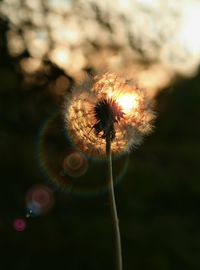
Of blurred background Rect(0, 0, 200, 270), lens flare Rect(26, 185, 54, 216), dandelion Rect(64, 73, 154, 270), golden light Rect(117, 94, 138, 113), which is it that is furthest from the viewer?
lens flare Rect(26, 185, 54, 216)

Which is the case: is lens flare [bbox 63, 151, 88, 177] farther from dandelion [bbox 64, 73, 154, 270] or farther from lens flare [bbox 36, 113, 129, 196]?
dandelion [bbox 64, 73, 154, 270]

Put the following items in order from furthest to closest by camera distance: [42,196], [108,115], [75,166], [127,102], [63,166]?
[42,196]
[75,166]
[63,166]
[127,102]
[108,115]

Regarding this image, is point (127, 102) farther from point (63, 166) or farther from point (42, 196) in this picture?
point (42, 196)

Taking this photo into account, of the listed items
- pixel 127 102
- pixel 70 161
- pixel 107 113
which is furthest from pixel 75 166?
pixel 107 113

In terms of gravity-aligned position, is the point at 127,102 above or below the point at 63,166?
below

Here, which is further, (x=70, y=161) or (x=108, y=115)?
(x=70, y=161)

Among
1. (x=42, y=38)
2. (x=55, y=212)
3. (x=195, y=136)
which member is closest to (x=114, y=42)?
(x=42, y=38)

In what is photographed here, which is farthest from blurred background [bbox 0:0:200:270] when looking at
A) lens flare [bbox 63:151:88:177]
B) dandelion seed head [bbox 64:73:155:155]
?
dandelion seed head [bbox 64:73:155:155]

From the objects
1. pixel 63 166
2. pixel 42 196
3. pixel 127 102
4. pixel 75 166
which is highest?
pixel 75 166

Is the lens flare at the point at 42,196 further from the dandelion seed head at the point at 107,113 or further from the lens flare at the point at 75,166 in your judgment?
the dandelion seed head at the point at 107,113

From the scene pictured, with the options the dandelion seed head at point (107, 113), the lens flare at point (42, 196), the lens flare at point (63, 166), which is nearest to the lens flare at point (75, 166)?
the lens flare at point (63, 166)
